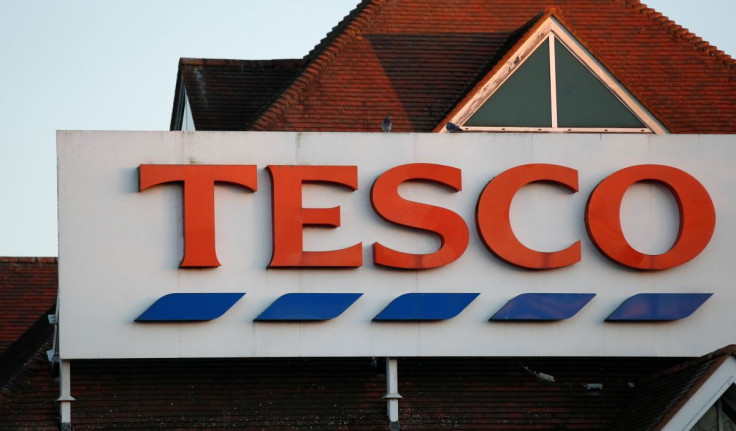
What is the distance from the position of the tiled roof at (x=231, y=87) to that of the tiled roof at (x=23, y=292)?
6875 mm

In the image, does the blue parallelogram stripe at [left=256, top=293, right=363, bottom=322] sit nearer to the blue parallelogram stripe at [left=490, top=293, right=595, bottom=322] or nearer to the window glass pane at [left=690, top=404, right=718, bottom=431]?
the blue parallelogram stripe at [left=490, top=293, right=595, bottom=322]

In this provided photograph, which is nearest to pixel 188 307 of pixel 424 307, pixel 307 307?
pixel 307 307

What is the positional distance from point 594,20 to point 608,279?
22.4 feet

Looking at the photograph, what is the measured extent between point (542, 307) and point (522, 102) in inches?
161

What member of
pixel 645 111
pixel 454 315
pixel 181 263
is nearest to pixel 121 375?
pixel 181 263

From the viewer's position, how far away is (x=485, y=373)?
1071 inches

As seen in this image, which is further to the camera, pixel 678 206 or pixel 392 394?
pixel 678 206

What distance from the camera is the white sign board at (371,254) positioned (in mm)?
26219

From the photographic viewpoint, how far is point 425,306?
88.0 ft

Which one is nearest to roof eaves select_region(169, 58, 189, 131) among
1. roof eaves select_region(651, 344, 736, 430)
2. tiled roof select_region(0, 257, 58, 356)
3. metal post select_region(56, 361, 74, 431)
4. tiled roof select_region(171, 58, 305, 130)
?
tiled roof select_region(171, 58, 305, 130)

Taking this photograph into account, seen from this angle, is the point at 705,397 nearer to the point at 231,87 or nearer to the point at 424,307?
the point at 424,307

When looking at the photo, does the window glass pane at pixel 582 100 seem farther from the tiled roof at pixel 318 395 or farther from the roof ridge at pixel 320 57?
the tiled roof at pixel 318 395

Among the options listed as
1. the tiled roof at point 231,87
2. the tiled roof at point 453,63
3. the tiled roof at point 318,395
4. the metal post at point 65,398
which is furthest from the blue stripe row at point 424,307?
the tiled roof at point 231,87

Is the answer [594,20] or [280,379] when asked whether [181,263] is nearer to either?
[280,379]
